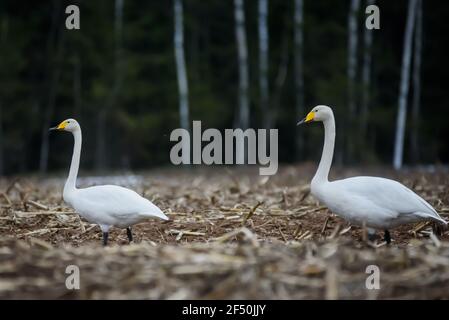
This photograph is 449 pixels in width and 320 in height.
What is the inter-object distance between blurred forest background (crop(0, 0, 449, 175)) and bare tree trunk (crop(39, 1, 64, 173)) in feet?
0.21

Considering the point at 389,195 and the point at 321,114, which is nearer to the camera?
the point at 389,195

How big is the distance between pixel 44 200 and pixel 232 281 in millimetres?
6929

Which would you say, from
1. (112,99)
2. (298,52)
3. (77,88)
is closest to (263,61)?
(298,52)

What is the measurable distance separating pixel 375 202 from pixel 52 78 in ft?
74.9

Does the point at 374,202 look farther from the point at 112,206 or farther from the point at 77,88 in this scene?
the point at 77,88

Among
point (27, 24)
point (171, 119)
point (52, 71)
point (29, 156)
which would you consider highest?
point (27, 24)

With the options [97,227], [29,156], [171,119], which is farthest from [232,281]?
[29,156]

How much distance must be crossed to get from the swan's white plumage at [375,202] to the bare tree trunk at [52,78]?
65.2 ft

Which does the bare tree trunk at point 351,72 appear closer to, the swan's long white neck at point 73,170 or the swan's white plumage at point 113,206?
the swan's long white neck at point 73,170

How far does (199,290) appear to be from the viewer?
4.85 m

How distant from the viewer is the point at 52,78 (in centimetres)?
2759
